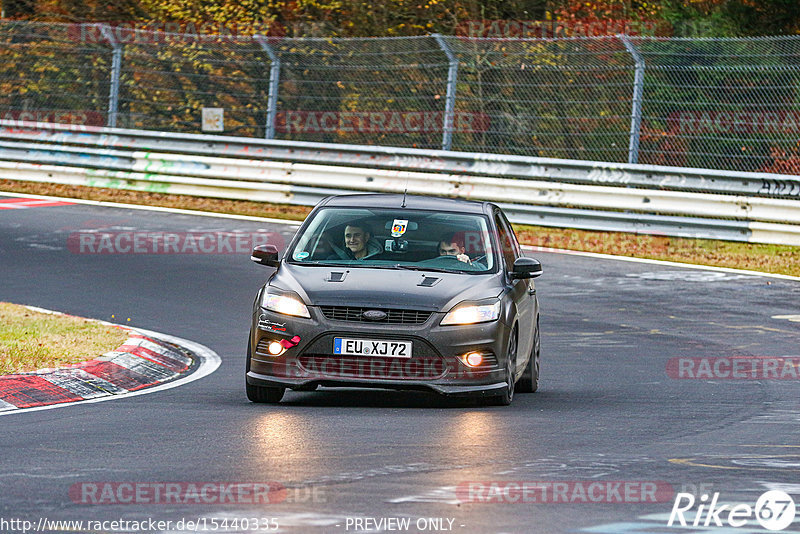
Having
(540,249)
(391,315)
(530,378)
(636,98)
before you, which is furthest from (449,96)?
(391,315)

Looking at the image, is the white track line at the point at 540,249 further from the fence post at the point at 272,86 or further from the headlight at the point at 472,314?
the headlight at the point at 472,314

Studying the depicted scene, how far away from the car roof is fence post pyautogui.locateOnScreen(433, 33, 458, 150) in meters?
11.8

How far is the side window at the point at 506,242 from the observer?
11.0m

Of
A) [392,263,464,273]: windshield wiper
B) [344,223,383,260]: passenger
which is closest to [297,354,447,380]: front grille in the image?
[392,263,464,273]: windshield wiper

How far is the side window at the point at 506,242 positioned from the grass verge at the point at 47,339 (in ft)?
10.3

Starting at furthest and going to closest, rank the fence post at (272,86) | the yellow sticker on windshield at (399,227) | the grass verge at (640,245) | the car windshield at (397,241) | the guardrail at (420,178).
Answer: the fence post at (272,86) → the guardrail at (420,178) → the grass verge at (640,245) → the yellow sticker on windshield at (399,227) → the car windshield at (397,241)

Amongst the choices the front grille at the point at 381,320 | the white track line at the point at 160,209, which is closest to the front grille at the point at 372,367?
the front grille at the point at 381,320

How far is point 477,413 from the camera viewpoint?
9.69 metres

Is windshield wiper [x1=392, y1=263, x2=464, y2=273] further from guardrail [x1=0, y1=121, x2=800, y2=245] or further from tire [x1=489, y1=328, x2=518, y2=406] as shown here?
guardrail [x1=0, y1=121, x2=800, y2=245]

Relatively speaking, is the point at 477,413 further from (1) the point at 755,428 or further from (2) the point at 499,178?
(2) the point at 499,178

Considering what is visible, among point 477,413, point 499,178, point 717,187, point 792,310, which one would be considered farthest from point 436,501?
point 499,178

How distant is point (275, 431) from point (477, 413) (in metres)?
1.60

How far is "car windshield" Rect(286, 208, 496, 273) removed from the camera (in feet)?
34.4

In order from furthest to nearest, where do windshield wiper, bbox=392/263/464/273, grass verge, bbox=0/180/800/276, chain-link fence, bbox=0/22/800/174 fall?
1. chain-link fence, bbox=0/22/800/174
2. grass verge, bbox=0/180/800/276
3. windshield wiper, bbox=392/263/464/273
